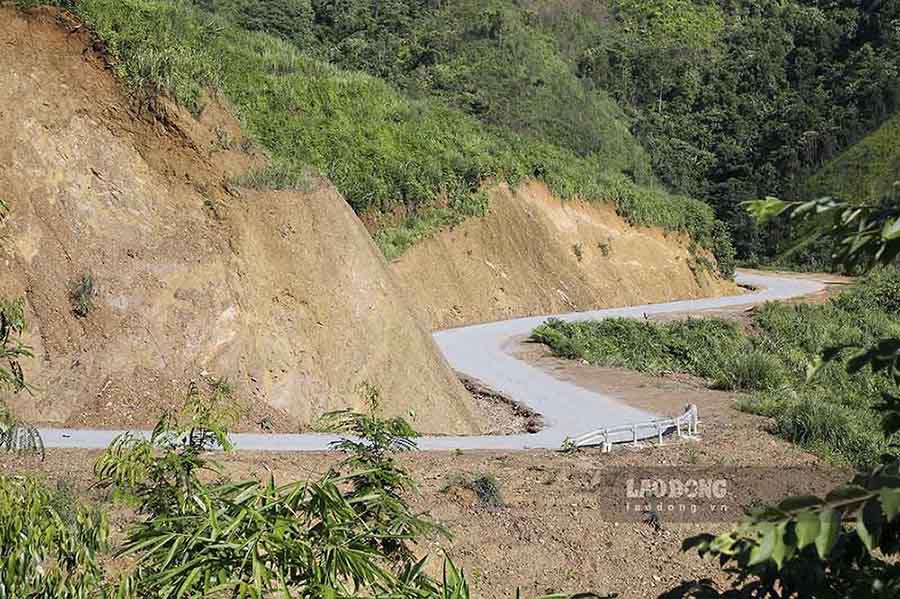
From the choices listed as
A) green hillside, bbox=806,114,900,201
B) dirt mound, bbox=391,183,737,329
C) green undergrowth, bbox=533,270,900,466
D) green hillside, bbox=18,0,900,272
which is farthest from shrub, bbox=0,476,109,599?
green hillside, bbox=806,114,900,201

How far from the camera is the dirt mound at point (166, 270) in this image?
13.5 meters

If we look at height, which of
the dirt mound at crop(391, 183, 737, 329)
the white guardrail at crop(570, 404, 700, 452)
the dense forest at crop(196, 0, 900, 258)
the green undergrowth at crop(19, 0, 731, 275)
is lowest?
the white guardrail at crop(570, 404, 700, 452)

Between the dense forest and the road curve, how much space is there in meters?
21.9

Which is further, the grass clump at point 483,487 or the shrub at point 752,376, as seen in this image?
the shrub at point 752,376

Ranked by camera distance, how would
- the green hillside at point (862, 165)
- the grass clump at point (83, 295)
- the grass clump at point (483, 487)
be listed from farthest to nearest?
the green hillside at point (862, 165) → the grass clump at point (83, 295) → the grass clump at point (483, 487)

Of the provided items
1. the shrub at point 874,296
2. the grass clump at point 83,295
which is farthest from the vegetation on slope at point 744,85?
the grass clump at point 83,295

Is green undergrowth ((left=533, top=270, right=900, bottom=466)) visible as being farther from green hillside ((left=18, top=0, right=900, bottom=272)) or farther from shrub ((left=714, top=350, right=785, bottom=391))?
green hillside ((left=18, top=0, right=900, bottom=272))

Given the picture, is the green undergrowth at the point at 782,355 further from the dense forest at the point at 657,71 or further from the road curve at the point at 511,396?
the dense forest at the point at 657,71

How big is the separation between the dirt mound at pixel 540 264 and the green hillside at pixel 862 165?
23546mm

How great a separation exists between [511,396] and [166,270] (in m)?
7.28

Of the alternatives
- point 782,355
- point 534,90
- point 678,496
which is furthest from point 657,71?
point 678,496

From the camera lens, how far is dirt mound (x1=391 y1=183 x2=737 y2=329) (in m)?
31.4

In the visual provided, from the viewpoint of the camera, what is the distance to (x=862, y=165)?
63.2 meters

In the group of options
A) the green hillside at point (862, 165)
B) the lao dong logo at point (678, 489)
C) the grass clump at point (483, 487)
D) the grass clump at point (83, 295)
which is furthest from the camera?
the green hillside at point (862, 165)
